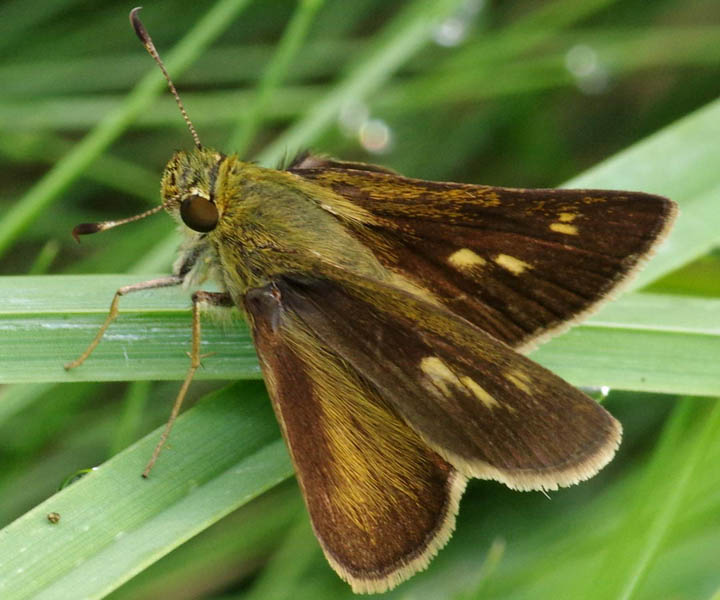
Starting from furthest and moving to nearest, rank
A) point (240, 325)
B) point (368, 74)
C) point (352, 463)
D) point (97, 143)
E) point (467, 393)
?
point (368, 74) < point (97, 143) < point (240, 325) < point (352, 463) < point (467, 393)

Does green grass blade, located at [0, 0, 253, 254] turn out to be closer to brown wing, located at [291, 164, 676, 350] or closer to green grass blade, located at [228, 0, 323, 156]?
green grass blade, located at [228, 0, 323, 156]

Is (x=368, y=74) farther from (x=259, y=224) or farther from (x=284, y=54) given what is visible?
(x=259, y=224)

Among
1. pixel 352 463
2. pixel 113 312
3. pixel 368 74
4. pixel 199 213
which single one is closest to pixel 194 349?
pixel 113 312

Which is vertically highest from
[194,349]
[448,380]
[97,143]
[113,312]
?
[97,143]

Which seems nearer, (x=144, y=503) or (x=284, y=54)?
(x=144, y=503)

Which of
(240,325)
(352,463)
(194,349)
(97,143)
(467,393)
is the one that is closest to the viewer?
(467,393)

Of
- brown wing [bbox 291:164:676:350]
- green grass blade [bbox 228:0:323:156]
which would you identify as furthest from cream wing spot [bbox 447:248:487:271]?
green grass blade [bbox 228:0:323:156]

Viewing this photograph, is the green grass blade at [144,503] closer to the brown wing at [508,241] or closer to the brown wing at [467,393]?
the brown wing at [467,393]
